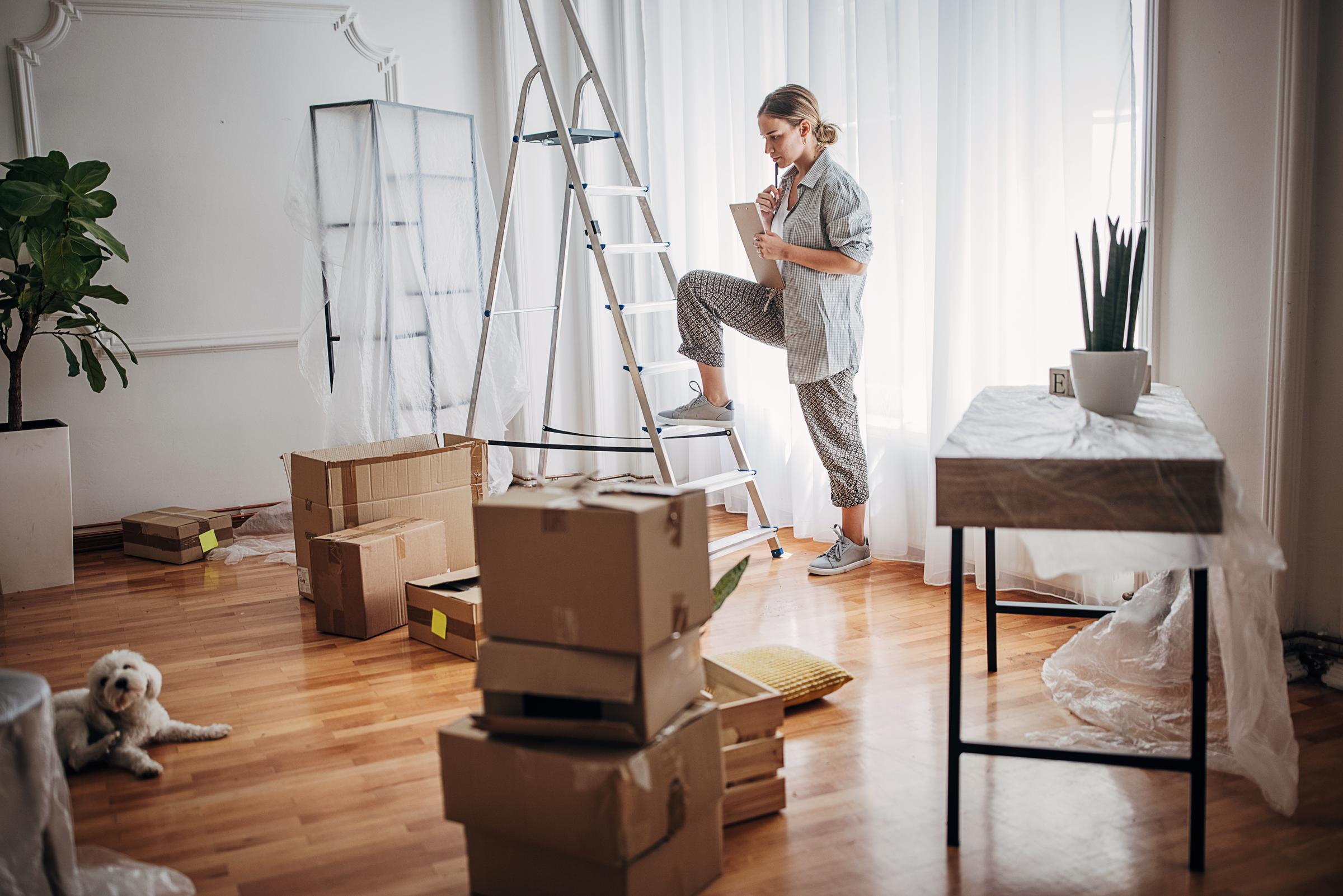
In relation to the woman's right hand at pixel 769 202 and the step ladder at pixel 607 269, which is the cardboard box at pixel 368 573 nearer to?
the step ladder at pixel 607 269

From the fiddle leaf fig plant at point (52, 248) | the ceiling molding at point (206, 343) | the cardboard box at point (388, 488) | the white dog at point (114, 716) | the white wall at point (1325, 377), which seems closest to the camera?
the white dog at point (114, 716)

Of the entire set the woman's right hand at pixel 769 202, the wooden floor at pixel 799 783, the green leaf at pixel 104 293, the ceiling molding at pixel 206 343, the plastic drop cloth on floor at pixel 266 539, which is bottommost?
the wooden floor at pixel 799 783

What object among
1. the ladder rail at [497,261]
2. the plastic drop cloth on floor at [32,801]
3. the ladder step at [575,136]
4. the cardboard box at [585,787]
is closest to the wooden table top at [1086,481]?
the cardboard box at [585,787]

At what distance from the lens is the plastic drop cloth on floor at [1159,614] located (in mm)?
1674

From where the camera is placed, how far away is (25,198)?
3.48m

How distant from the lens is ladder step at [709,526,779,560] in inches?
140

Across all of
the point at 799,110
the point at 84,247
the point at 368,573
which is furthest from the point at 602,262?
the point at 84,247

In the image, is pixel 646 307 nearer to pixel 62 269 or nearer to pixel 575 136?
pixel 575 136

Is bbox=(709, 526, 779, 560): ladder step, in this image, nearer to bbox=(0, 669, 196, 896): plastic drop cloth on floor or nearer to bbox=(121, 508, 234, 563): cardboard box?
bbox=(121, 508, 234, 563): cardboard box

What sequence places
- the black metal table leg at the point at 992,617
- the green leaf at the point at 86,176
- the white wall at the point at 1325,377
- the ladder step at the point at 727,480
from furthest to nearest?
the green leaf at the point at 86,176 → the ladder step at the point at 727,480 → the black metal table leg at the point at 992,617 → the white wall at the point at 1325,377

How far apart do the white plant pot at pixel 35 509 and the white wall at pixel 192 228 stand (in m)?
0.62

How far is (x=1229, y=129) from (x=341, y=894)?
2386 millimetres

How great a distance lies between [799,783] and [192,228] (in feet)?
11.2

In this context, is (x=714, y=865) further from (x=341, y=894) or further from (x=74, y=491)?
(x=74, y=491)
